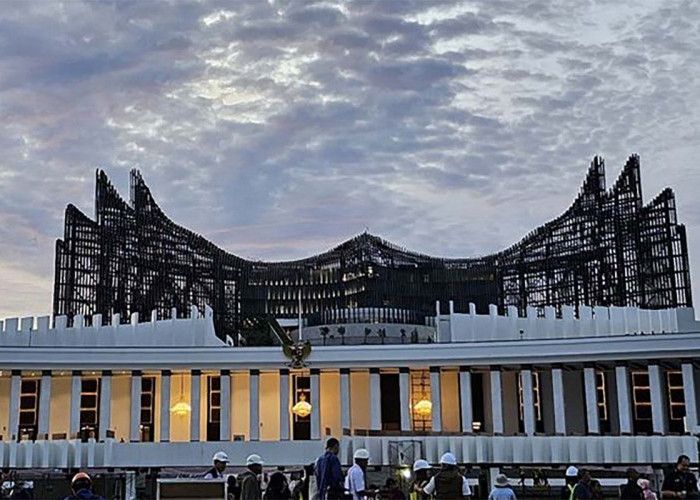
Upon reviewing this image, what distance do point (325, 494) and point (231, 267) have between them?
65796 millimetres

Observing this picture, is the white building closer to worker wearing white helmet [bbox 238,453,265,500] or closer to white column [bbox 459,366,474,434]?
white column [bbox 459,366,474,434]

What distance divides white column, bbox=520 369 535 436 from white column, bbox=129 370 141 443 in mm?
13786

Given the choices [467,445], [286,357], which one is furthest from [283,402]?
[467,445]

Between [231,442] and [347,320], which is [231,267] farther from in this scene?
[231,442]

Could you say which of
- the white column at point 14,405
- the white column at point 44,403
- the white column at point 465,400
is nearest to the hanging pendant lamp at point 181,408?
the white column at point 44,403

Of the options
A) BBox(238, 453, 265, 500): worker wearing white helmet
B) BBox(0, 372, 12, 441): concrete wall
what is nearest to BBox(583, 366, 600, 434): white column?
BBox(238, 453, 265, 500): worker wearing white helmet

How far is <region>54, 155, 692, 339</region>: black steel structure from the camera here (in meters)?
60.8

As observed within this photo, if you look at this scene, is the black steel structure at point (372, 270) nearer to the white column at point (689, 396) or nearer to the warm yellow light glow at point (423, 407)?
the warm yellow light glow at point (423, 407)

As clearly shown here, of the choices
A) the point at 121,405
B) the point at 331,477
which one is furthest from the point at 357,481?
the point at 121,405

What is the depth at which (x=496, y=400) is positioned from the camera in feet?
118

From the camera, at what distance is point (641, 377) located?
36938 millimetres

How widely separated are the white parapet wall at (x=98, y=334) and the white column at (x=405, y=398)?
25.4 feet

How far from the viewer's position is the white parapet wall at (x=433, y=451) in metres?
30.3

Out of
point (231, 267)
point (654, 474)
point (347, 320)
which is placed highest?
point (231, 267)
